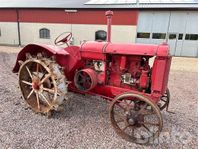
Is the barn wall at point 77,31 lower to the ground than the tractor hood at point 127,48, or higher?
higher

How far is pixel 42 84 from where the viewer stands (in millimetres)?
3332

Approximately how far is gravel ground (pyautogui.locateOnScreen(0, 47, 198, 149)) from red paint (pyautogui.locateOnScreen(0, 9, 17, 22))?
12466 mm

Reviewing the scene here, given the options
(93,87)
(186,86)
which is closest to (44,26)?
(186,86)

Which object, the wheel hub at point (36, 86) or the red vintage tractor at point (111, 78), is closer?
the red vintage tractor at point (111, 78)

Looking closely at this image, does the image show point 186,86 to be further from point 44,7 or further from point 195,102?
point 44,7

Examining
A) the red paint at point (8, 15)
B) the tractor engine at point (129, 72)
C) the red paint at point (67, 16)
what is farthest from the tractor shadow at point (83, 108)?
the red paint at point (8, 15)

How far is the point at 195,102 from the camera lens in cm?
455

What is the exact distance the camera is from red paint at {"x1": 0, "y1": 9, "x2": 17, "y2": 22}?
1496cm

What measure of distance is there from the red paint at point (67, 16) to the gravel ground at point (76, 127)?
31.7 feet

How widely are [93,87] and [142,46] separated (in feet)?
3.40

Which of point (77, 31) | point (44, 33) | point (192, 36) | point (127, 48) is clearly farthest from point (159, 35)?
point (127, 48)

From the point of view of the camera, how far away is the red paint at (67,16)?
42.5 ft

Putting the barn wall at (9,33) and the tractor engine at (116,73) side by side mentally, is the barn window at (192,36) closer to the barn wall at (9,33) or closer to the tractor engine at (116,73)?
the tractor engine at (116,73)

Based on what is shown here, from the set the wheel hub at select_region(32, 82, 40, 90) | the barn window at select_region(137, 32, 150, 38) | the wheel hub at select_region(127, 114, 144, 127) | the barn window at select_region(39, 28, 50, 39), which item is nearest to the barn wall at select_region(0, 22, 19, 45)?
the barn window at select_region(39, 28, 50, 39)
